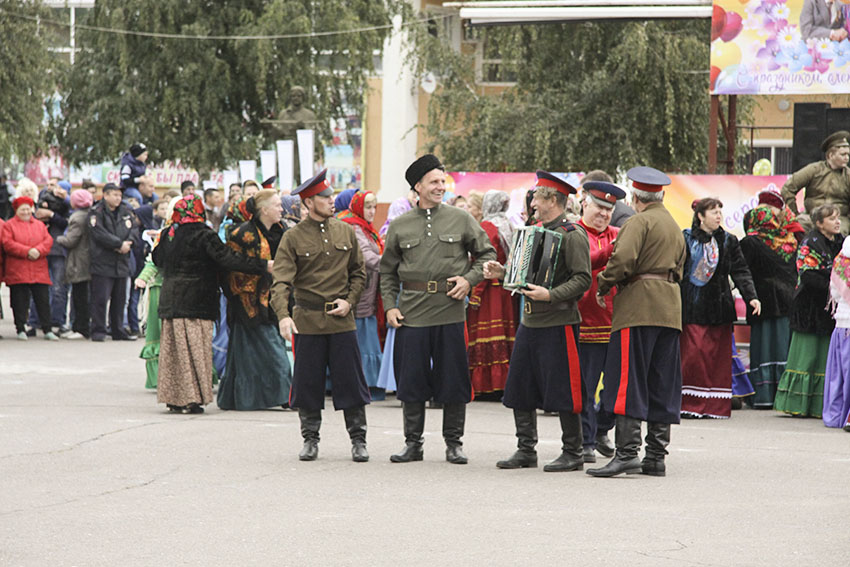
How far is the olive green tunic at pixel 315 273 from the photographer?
10.2 meters

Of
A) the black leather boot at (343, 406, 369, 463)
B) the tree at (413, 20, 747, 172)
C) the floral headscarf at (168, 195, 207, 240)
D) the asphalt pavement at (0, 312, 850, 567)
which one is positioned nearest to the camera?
the asphalt pavement at (0, 312, 850, 567)

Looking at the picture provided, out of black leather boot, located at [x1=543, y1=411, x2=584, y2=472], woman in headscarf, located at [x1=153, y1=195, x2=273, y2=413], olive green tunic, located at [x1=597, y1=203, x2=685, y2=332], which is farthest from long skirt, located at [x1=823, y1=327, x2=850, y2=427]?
woman in headscarf, located at [x1=153, y1=195, x2=273, y2=413]

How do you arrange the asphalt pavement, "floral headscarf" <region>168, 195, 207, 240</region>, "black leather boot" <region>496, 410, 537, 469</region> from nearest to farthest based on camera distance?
the asphalt pavement
"black leather boot" <region>496, 410, 537, 469</region>
"floral headscarf" <region>168, 195, 207, 240</region>

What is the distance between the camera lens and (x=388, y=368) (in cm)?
1383

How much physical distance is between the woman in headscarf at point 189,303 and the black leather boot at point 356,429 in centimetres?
265

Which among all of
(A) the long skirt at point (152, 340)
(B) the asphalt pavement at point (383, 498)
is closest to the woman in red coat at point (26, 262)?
(A) the long skirt at point (152, 340)

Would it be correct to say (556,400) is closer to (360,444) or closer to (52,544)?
(360,444)

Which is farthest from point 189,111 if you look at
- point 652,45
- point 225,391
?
point 225,391

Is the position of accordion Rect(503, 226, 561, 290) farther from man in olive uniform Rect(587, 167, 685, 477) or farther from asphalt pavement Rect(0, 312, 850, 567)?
asphalt pavement Rect(0, 312, 850, 567)

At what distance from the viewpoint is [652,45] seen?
2920 centimetres

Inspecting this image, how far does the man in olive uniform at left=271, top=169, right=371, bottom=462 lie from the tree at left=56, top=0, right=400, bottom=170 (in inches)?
877

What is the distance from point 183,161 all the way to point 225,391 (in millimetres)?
21333

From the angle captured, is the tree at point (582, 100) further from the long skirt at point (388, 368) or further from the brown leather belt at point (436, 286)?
the brown leather belt at point (436, 286)

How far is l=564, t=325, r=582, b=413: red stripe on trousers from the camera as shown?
9.51 metres
